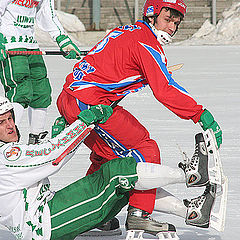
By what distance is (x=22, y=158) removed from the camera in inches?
102

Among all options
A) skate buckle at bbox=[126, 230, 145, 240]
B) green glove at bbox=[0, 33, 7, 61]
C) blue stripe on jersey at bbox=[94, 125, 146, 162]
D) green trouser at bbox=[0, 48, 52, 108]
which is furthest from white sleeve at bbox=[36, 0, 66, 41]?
skate buckle at bbox=[126, 230, 145, 240]

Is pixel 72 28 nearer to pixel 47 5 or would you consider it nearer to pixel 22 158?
pixel 47 5

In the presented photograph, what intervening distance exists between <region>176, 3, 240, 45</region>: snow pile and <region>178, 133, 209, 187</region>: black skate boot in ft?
46.7

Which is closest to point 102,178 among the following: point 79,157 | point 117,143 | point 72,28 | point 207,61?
point 117,143

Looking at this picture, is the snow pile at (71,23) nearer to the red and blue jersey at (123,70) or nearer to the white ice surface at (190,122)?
the white ice surface at (190,122)

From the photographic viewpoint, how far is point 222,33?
18.2 metres

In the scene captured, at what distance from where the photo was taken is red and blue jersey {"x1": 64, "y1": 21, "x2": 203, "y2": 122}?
2.93 meters

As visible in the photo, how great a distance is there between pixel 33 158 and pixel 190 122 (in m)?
3.88

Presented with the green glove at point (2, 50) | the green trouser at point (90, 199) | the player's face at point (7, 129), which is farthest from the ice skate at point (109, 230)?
the green glove at point (2, 50)

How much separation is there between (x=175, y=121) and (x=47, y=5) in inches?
79.6

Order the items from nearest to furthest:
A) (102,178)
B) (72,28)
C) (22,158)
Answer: (22,158) < (102,178) < (72,28)

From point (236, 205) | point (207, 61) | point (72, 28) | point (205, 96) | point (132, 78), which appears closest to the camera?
point (132, 78)

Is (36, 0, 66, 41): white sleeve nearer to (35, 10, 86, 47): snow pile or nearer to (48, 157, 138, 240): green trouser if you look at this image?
(48, 157, 138, 240): green trouser

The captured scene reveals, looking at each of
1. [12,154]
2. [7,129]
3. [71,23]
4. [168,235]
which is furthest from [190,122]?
[71,23]
